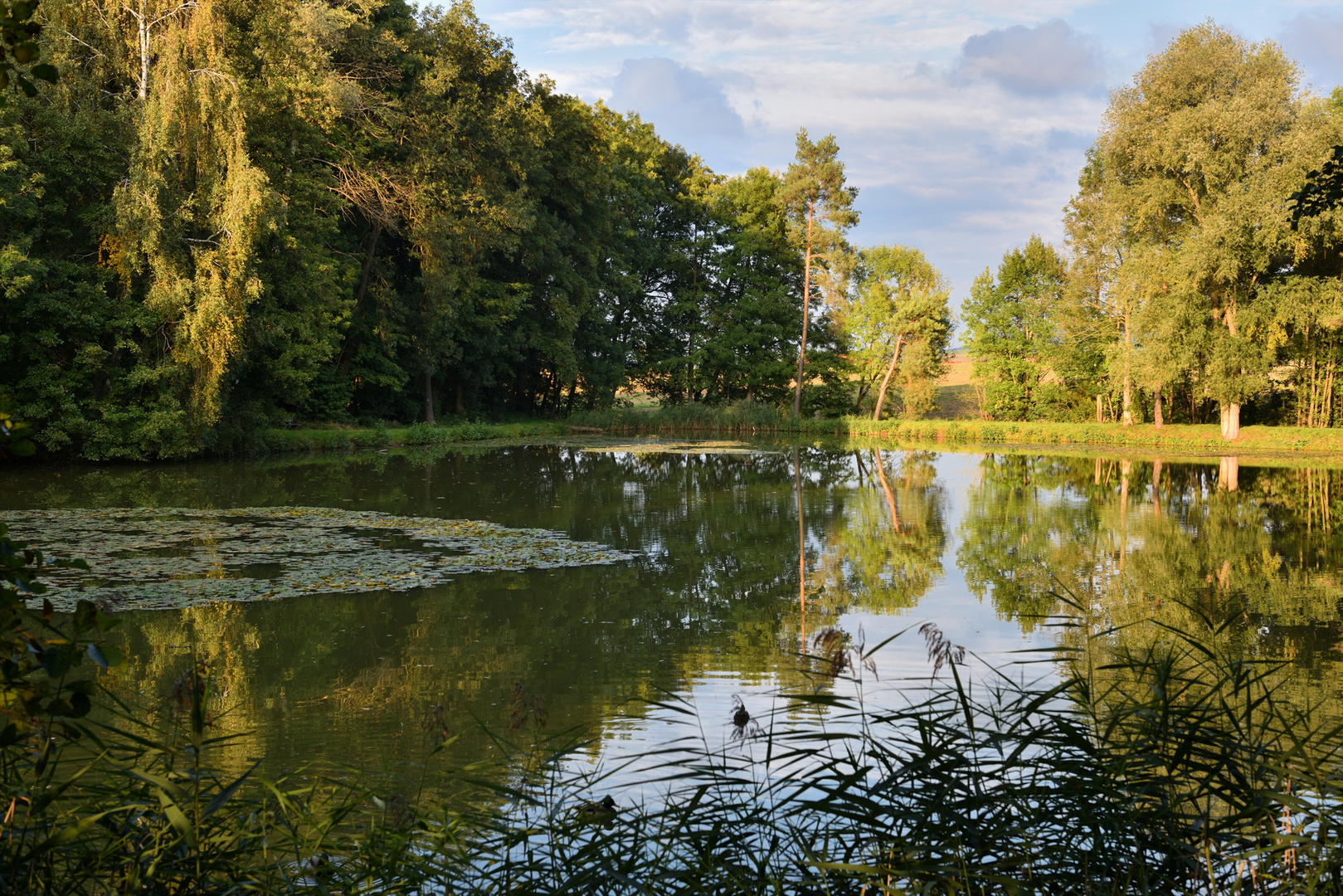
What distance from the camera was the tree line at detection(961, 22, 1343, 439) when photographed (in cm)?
2305

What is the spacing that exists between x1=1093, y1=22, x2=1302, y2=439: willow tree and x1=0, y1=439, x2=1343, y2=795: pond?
8.76 meters

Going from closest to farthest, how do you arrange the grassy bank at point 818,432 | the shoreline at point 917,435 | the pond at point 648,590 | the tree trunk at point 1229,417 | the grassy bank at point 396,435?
the pond at point 648,590 < the grassy bank at point 396,435 < the shoreline at point 917,435 < the grassy bank at point 818,432 < the tree trunk at point 1229,417

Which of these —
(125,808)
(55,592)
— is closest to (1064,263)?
(55,592)

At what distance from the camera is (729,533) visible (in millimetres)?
11430

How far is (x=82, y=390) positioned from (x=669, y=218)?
92.5ft

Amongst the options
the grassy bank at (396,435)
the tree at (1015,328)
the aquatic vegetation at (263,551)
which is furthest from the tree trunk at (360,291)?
the tree at (1015,328)

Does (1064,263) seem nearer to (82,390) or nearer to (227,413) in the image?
(227,413)

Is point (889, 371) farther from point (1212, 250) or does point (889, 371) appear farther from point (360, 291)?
point (360, 291)

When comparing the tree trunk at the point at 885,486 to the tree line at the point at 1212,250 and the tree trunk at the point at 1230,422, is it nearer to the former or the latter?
the tree line at the point at 1212,250

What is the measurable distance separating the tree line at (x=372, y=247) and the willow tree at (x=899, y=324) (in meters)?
0.15

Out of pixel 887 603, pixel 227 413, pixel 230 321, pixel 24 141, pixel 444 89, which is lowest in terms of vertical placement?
pixel 887 603

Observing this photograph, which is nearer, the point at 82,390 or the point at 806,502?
the point at 806,502

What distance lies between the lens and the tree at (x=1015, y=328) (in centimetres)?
3359

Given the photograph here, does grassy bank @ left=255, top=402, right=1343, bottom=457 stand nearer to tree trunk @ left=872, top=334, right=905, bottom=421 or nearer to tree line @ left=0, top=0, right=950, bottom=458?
tree line @ left=0, top=0, right=950, bottom=458
